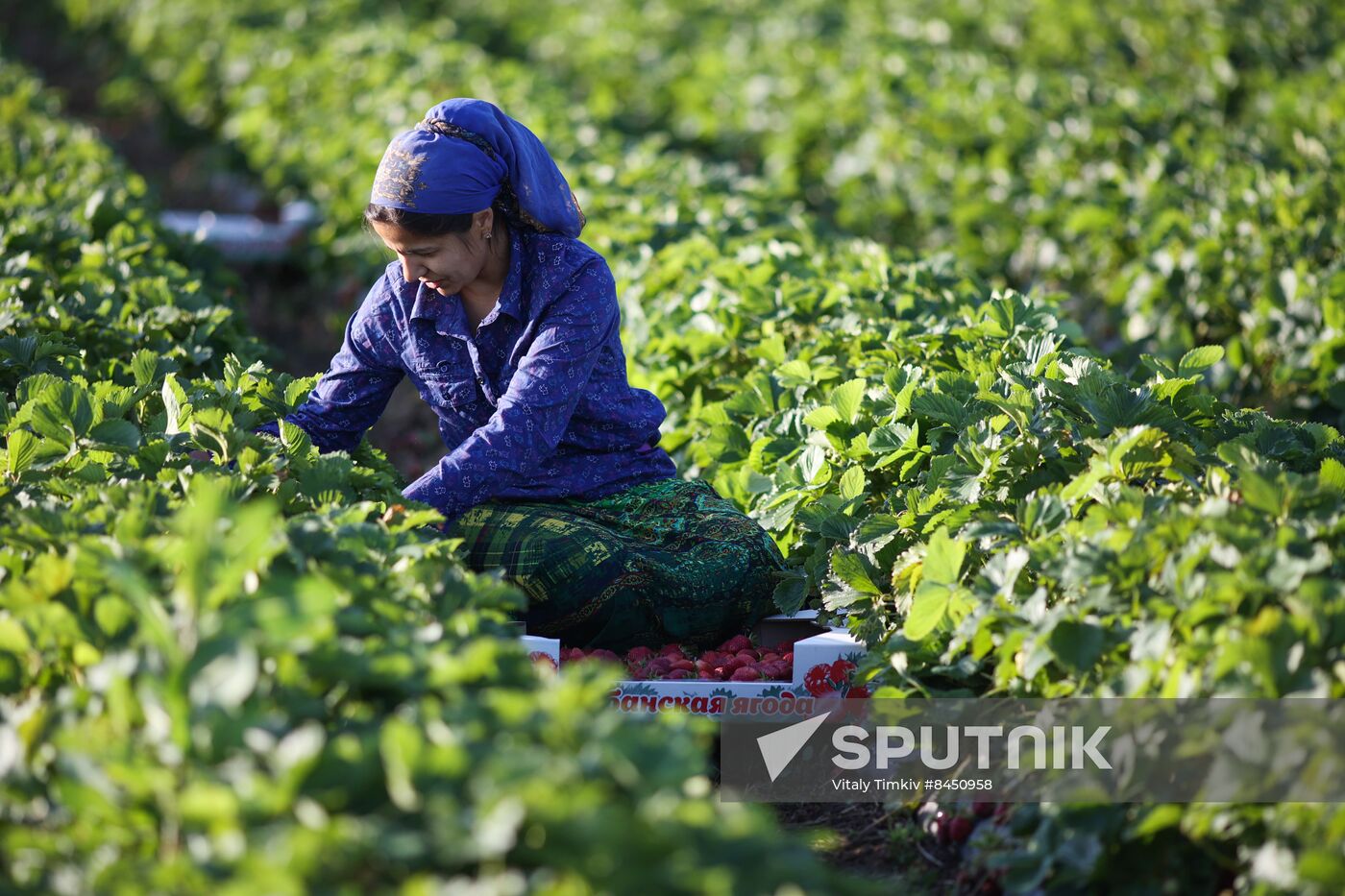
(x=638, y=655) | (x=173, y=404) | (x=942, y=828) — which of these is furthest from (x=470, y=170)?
(x=942, y=828)

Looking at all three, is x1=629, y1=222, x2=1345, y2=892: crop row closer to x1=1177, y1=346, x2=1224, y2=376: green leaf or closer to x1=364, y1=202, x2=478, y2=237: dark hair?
x1=1177, y1=346, x2=1224, y2=376: green leaf

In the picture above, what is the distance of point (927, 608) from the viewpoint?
8.46 ft

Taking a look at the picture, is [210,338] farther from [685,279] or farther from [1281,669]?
[1281,669]

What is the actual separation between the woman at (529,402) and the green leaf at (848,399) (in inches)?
13.6

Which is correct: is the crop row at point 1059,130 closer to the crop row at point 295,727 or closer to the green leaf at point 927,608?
the green leaf at point 927,608

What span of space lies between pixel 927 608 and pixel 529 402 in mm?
1014

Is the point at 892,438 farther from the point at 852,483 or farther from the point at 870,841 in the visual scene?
the point at 870,841

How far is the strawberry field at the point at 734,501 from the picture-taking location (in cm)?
163

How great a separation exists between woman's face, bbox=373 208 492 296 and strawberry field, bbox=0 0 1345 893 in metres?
0.45

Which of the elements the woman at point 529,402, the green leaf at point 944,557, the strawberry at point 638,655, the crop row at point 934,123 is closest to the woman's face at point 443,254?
the woman at point 529,402

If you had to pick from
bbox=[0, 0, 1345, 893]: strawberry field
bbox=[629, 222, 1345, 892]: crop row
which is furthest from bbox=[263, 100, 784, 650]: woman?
bbox=[629, 222, 1345, 892]: crop row

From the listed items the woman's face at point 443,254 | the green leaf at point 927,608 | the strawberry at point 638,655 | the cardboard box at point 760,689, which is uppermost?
the woman's face at point 443,254

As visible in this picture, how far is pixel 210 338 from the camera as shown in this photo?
3.98 metres

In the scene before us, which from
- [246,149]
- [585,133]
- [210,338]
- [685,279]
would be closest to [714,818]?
[210,338]
